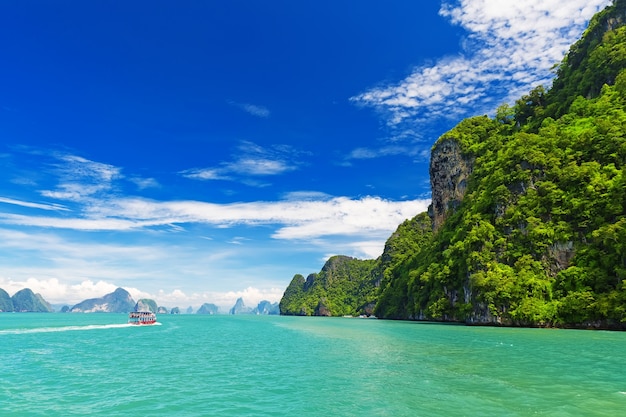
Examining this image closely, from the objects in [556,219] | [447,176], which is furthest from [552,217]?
[447,176]

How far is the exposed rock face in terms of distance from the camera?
106 meters

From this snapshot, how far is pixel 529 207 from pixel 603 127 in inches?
635

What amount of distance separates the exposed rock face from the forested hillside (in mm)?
6411

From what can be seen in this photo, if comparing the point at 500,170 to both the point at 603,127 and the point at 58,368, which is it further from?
the point at 58,368

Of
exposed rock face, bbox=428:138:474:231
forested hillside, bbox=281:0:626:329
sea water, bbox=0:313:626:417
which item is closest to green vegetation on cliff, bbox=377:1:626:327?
forested hillside, bbox=281:0:626:329

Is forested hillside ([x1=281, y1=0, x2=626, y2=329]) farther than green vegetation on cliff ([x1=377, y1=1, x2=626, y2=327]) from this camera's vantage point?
Yes

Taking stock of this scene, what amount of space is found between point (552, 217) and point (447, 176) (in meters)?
50.3

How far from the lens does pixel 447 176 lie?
369ft

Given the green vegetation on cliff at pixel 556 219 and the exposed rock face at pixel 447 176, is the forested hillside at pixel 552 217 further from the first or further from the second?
the exposed rock face at pixel 447 176

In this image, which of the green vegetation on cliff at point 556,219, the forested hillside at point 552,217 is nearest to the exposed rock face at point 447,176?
the forested hillside at point 552,217

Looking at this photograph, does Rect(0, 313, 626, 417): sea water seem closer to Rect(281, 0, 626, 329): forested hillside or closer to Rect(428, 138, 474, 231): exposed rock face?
Rect(281, 0, 626, 329): forested hillside

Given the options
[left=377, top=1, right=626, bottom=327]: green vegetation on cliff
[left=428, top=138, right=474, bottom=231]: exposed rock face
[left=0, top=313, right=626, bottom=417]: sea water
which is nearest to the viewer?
[left=0, top=313, right=626, bottom=417]: sea water

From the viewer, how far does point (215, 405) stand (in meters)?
15.9

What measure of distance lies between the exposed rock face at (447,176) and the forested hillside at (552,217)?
21.0 feet
